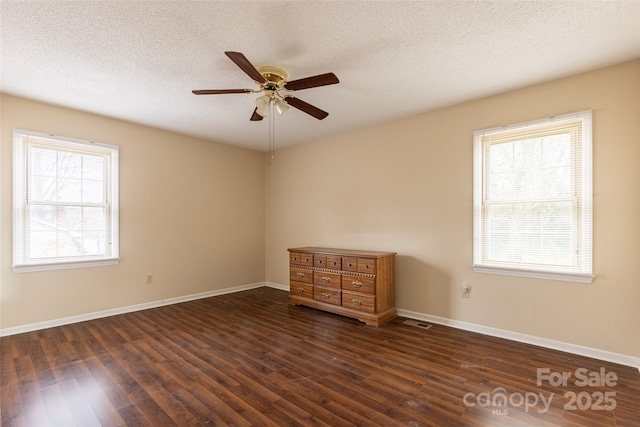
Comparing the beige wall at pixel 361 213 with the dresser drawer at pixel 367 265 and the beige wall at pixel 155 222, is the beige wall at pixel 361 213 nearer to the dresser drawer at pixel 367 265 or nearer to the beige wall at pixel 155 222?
the beige wall at pixel 155 222

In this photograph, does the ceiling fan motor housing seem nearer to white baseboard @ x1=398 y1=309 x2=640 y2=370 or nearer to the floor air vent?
the floor air vent

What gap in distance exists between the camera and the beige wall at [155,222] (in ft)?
10.8

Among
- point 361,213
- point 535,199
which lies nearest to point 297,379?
point 361,213

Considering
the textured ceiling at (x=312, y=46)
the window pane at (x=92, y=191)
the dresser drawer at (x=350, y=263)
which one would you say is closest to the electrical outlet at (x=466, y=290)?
the dresser drawer at (x=350, y=263)

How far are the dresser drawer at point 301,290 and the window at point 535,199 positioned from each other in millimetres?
2114

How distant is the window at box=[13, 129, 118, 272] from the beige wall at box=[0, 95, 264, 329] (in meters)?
0.09

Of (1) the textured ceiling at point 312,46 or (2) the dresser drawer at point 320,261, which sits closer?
(1) the textured ceiling at point 312,46

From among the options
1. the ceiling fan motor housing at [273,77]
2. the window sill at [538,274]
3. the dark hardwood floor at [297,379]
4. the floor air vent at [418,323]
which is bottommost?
the floor air vent at [418,323]

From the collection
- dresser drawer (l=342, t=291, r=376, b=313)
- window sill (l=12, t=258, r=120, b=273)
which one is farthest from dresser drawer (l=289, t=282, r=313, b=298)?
window sill (l=12, t=258, r=120, b=273)

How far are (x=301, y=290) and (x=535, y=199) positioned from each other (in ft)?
9.86

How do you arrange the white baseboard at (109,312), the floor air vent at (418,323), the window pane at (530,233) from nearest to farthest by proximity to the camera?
the window pane at (530,233) < the white baseboard at (109,312) < the floor air vent at (418,323)

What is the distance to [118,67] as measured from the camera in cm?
262

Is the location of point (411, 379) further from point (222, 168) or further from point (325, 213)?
point (222, 168)

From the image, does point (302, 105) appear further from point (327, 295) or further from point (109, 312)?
point (109, 312)
